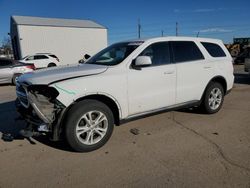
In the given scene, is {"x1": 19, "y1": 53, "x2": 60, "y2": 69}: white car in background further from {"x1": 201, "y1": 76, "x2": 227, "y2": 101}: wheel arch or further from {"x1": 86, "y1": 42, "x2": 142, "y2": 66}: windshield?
{"x1": 201, "y1": 76, "x2": 227, "y2": 101}: wheel arch

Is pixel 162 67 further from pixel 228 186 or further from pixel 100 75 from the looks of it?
pixel 228 186

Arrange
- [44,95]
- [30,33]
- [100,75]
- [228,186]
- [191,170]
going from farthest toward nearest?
[30,33] → [100,75] → [44,95] → [191,170] → [228,186]

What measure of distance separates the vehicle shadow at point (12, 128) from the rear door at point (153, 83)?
4.76ft

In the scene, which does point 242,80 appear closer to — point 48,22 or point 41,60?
point 41,60

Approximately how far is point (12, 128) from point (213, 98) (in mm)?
4512

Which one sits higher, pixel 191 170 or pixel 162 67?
pixel 162 67

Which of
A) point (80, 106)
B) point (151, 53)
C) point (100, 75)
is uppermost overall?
point (151, 53)

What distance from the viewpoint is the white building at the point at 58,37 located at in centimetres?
2920

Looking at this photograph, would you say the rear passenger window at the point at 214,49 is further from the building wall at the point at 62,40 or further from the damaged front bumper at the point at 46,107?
the building wall at the point at 62,40

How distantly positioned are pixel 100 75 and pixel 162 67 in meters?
1.34

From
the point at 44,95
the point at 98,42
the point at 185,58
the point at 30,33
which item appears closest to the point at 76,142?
the point at 44,95

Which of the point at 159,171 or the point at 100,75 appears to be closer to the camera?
the point at 159,171

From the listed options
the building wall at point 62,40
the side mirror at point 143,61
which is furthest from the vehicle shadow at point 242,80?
the building wall at point 62,40

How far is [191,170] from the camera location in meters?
3.41
